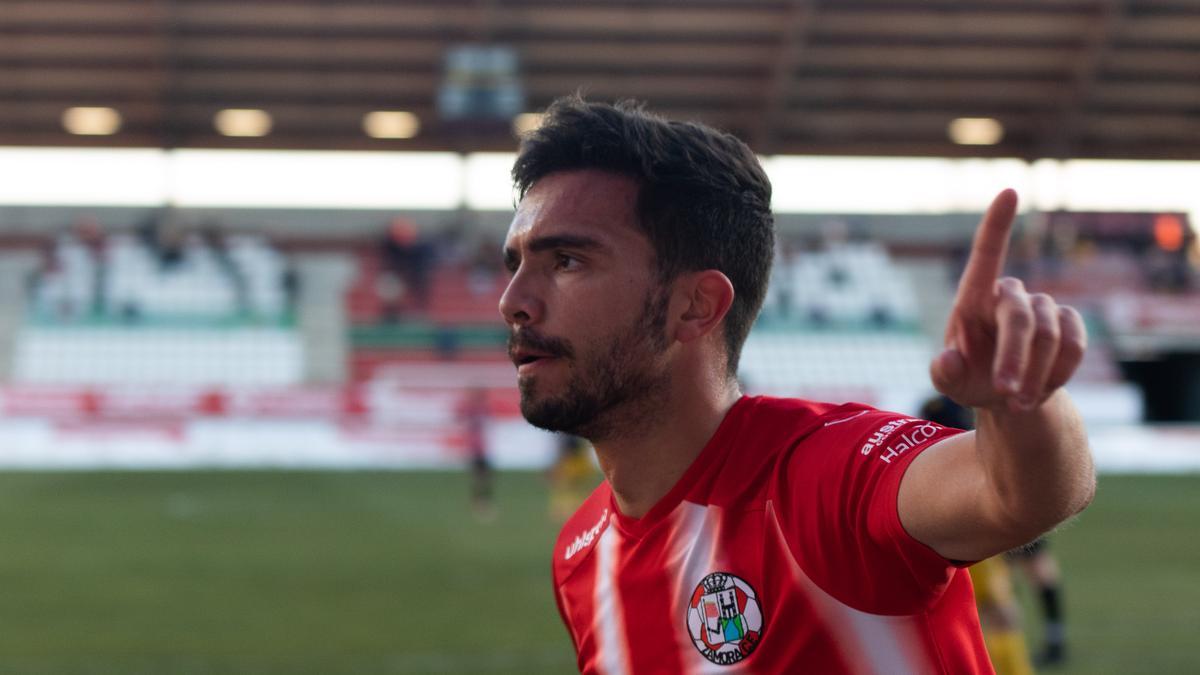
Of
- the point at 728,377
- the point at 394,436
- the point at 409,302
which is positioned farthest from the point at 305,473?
the point at 728,377

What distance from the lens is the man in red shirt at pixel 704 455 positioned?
2.00m

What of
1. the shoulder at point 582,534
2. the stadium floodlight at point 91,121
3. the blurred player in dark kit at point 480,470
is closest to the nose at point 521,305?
the shoulder at point 582,534

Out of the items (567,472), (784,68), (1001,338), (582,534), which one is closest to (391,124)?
(784,68)

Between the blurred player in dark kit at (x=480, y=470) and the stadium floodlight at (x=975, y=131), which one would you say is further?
the stadium floodlight at (x=975, y=131)

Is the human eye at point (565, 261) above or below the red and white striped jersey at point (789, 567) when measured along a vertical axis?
above

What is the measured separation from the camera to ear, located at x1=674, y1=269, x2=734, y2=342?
7.97 ft

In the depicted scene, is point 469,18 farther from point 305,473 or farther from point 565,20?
point 305,473

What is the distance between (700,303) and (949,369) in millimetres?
810

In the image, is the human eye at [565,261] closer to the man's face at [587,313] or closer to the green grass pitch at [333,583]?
the man's face at [587,313]

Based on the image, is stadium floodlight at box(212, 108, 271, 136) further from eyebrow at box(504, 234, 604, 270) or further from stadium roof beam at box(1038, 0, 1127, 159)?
eyebrow at box(504, 234, 604, 270)

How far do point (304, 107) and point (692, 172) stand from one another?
30.4 m

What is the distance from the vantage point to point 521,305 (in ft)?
7.83

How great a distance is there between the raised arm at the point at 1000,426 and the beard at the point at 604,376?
0.62m

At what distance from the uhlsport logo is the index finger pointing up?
2.41 ft
